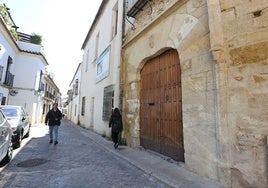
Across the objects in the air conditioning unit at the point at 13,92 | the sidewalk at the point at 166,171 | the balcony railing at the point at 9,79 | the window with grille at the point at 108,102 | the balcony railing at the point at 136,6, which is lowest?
the sidewalk at the point at 166,171

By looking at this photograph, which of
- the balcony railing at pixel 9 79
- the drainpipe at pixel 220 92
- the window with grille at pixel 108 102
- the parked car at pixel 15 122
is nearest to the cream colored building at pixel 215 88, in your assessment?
the drainpipe at pixel 220 92

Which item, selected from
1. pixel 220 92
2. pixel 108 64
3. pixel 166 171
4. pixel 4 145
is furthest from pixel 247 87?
pixel 108 64

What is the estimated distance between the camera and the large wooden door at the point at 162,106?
16.1 ft

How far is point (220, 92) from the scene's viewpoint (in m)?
3.46

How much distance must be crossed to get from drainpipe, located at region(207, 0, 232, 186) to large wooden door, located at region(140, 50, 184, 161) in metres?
1.33

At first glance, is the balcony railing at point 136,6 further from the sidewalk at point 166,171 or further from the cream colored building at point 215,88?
the sidewalk at point 166,171

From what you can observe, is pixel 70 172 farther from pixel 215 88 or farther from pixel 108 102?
pixel 108 102

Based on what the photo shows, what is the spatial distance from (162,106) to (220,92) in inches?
88.4

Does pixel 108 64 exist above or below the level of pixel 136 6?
below

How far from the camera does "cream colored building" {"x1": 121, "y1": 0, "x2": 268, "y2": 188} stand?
123 inches

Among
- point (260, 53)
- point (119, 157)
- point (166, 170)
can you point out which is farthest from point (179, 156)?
point (260, 53)

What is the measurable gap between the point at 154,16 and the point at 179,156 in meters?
4.37

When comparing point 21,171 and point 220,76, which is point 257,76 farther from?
point 21,171

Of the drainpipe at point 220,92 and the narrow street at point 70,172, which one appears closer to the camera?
→ the drainpipe at point 220,92
